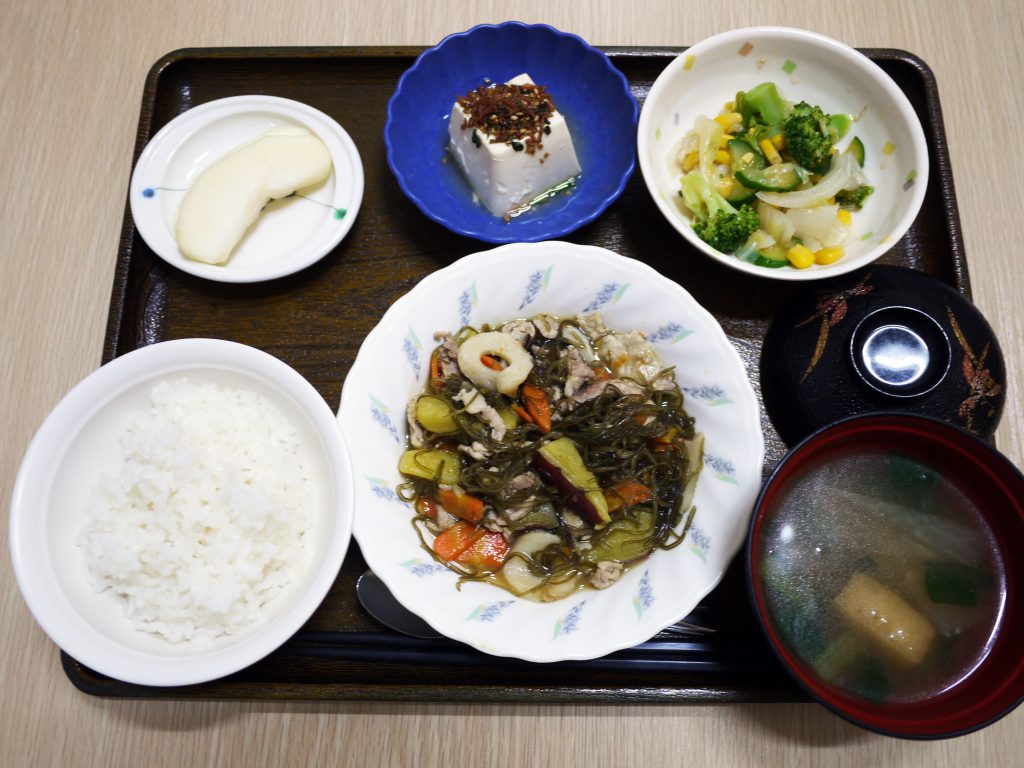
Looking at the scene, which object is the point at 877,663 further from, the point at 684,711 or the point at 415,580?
the point at 415,580

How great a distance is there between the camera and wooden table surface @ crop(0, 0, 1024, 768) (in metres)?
2.09

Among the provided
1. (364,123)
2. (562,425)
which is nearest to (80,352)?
(364,123)

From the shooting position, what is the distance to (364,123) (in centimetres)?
243

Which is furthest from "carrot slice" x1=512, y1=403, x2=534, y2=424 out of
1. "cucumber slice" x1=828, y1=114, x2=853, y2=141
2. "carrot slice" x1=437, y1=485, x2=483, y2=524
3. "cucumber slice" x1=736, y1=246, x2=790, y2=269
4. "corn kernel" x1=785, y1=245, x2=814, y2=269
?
"cucumber slice" x1=828, y1=114, x2=853, y2=141

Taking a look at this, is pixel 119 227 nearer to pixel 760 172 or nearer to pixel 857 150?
pixel 760 172

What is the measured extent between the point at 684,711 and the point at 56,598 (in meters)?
1.78

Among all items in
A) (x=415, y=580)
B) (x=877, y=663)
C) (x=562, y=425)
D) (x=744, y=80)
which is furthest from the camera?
(x=744, y=80)

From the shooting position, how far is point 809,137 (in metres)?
2.17

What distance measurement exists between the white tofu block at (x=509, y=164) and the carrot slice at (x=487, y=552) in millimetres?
1112

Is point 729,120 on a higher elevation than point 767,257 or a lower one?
higher

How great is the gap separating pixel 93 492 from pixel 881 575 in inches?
81.2

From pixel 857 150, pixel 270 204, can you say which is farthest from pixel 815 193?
pixel 270 204

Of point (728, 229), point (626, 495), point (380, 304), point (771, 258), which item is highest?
point (728, 229)

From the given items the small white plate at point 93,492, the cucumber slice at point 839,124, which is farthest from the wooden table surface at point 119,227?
the cucumber slice at point 839,124
